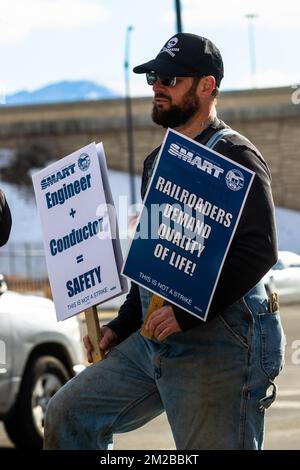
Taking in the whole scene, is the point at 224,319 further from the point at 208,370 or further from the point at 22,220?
the point at 22,220

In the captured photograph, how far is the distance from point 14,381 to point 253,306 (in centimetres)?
457

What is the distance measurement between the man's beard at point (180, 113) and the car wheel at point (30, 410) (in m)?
4.54

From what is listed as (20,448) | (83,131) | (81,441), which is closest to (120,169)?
(83,131)

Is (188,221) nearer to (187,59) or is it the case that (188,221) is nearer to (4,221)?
(187,59)

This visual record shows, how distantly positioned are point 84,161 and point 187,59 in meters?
0.58

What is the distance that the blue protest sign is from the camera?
15.5ft

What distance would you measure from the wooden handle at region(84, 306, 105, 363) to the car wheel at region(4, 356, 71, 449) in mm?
3976

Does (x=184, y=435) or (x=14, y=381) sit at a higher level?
(x=184, y=435)

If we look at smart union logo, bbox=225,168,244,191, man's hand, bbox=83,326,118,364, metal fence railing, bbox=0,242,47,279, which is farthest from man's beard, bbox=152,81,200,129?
metal fence railing, bbox=0,242,47,279

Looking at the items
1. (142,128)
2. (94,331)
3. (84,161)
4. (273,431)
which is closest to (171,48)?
(84,161)

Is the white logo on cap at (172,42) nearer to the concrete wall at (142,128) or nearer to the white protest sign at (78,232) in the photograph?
the white protest sign at (78,232)

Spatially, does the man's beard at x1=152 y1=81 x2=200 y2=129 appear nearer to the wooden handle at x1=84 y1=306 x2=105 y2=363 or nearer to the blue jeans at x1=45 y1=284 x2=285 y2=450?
the blue jeans at x1=45 y1=284 x2=285 y2=450

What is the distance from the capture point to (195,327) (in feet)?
15.9

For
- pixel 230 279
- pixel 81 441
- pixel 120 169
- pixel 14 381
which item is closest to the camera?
→ pixel 230 279
